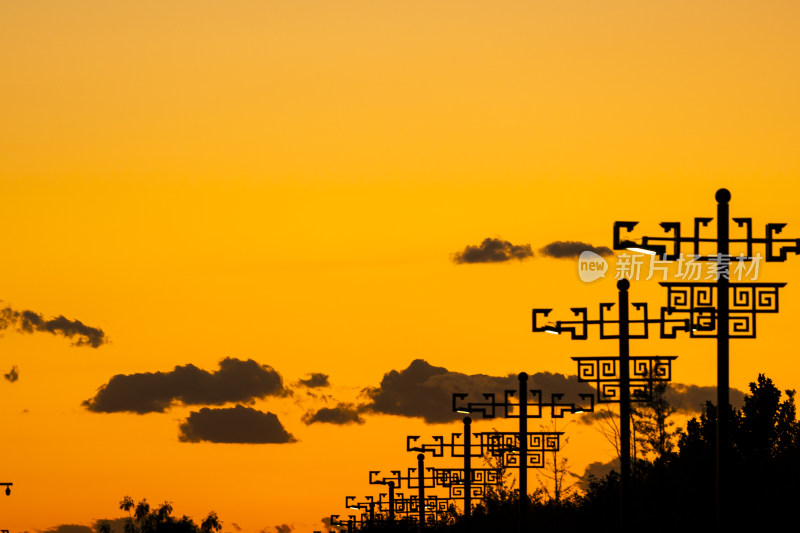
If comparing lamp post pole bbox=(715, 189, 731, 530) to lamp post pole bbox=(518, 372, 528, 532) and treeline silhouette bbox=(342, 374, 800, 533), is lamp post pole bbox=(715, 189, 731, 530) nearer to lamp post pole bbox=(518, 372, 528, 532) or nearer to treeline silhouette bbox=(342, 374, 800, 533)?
Result: treeline silhouette bbox=(342, 374, 800, 533)

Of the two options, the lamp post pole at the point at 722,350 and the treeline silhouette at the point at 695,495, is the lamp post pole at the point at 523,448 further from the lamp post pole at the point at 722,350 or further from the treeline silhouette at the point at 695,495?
the lamp post pole at the point at 722,350

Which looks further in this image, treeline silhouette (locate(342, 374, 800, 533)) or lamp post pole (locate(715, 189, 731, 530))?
treeline silhouette (locate(342, 374, 800, 533))

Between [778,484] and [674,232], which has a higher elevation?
[674,232]

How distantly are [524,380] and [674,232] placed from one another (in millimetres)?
15379

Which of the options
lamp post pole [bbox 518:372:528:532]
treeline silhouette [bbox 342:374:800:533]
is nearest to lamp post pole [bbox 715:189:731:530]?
treeline silhouette [bbox 342:374:800:533]

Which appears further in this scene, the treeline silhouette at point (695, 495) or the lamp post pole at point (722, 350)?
the treeline silhouette at point (695, 495)

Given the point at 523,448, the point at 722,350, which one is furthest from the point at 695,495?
the point at 722,350

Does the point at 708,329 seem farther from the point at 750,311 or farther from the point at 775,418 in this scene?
the point at 775,418

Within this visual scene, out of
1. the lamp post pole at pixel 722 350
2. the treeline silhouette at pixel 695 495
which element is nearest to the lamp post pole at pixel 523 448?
the treeline silhouette at pixel 695 495

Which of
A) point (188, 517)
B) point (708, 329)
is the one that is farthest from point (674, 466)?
point (188, 517)

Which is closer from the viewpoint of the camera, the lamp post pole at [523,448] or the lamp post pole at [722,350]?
the lamp post pole at [722,350]

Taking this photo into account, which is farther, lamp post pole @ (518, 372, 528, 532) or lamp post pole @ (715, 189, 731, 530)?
lamp post pole @ (518, 372, 528, 532)

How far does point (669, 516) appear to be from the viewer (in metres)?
39.8

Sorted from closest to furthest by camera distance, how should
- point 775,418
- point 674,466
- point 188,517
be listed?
point 674,466, point 775,418, point 188,517
